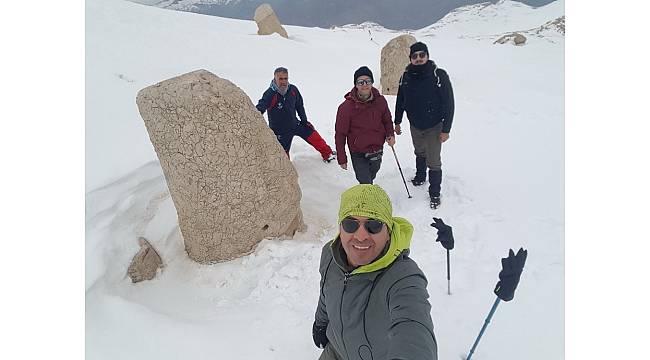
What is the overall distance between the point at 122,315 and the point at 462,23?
56502mm

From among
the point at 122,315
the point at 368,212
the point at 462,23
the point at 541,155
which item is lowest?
the point at 462,23

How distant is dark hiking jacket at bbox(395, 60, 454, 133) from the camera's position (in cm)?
442

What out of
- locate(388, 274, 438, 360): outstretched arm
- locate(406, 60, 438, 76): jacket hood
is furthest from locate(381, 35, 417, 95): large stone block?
locate(388, 274, 438, 360): outstretched arm

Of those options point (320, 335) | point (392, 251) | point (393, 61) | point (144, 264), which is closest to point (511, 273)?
point (392, 251)

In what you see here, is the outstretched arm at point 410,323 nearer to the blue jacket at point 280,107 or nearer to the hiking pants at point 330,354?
the hiking pants at point 330,354

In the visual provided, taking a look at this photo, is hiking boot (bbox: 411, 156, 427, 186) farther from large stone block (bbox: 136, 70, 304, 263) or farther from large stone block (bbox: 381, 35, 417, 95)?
large stone block (bbox: 381, 35, 417, 95)

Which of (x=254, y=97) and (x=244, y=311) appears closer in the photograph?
(x=244, y=311)

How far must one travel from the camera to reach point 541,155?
6.26 meters

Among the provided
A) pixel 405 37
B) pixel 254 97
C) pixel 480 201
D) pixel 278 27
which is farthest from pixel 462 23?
pixel 480 201

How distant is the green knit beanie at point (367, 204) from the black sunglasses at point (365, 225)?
0.02 m

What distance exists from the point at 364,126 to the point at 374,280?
2796 mm

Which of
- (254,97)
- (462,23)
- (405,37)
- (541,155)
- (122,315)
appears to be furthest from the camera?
(462,23)

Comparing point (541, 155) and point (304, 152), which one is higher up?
point (304, 152)

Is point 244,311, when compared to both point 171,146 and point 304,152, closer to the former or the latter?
point 171,146
